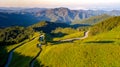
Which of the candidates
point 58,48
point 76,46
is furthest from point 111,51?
point 58,48

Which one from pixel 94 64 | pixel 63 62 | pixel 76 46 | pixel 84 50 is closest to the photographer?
pixel 94 64

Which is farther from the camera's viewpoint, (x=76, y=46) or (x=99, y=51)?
(x=76, y=46)

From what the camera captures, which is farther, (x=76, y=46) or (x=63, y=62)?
(x=76, y=46)

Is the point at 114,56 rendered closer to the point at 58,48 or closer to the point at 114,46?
the point at 114,46

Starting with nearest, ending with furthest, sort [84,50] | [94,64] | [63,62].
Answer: [94,64] < [63,62] < [84,50]

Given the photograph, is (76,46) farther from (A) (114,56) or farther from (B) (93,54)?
(A) (114,56)

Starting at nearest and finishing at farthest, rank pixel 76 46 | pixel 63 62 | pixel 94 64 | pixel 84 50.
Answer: pixel 94 64 → pixel 63 62 → pixel 84 50 → pixel 76 46

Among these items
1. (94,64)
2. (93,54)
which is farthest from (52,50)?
(94,64)

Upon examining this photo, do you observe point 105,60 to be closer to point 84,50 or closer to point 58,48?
point 84,50
